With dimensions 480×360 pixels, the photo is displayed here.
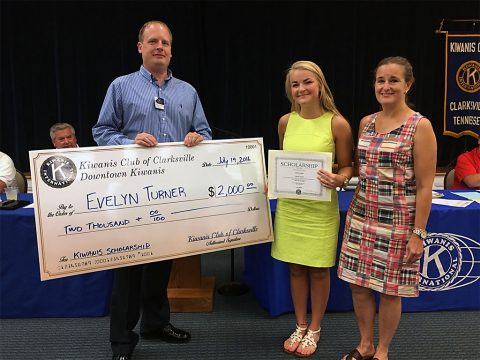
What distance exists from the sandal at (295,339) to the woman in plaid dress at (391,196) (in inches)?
17.7

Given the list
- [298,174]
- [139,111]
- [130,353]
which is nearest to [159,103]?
[139,111]

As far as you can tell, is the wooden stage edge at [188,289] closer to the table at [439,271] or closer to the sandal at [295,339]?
the table at [439,271]

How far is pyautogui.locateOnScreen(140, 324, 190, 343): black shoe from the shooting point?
216 cm

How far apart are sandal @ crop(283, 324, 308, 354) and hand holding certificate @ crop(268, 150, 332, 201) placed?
29.3 inches

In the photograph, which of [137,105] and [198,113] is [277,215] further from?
[137,105]

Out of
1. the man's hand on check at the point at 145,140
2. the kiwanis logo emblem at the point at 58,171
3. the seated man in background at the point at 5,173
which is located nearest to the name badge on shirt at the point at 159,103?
the man's hand on check at the point at 145,140

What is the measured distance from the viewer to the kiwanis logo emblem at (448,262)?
2.35 m

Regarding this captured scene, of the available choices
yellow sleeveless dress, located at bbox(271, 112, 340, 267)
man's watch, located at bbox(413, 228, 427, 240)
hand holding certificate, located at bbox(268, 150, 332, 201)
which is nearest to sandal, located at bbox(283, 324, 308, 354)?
yellow sleeveless dress, located at bbox(271, 112, 340, 267)

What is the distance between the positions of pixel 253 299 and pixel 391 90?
171 centimetres

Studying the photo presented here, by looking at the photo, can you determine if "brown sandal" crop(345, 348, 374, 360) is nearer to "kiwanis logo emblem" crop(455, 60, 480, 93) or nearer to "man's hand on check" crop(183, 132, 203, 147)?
"man's hand on check" crop(183, 132, 203, 147)

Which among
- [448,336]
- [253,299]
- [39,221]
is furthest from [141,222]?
[448,336]

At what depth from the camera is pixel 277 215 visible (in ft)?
6.70

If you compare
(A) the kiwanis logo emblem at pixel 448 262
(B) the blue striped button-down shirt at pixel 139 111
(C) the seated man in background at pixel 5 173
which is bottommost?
(A) the kiwanis logo emblem at pixel 448 262

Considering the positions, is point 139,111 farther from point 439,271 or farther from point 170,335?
point 439,271
